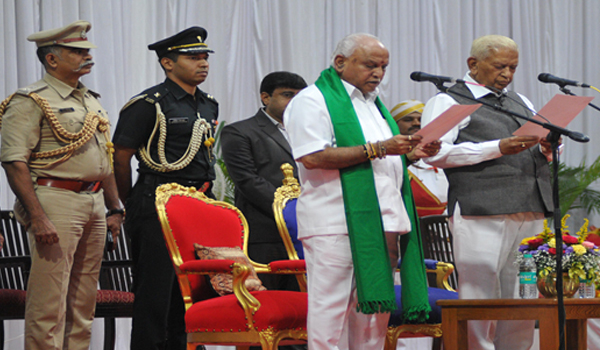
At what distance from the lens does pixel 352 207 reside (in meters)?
2.44

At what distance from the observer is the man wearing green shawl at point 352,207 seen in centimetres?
243

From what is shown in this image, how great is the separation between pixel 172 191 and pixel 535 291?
156cm

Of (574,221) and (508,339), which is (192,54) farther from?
(574,221)

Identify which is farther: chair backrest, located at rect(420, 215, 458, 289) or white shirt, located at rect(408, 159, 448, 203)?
white shirt, located at rect(408, 159, 448, 203)

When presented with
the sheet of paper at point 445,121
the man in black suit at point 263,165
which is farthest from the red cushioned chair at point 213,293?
the sheet of paper at point 445,121

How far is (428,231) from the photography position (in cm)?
405

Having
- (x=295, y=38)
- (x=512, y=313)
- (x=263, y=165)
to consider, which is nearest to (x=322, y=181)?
(x=512, y=313)

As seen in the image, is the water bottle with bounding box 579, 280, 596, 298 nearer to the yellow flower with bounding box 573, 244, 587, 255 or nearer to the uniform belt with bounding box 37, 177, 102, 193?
the yellow flower with bounding box 573, 244, 587, 255

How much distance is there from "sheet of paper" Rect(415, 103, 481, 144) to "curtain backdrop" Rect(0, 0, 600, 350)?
305 centimetres

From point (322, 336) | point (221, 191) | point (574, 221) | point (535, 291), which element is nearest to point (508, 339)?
point (535, 291)

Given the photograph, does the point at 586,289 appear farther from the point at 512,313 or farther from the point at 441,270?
the point at 441,270

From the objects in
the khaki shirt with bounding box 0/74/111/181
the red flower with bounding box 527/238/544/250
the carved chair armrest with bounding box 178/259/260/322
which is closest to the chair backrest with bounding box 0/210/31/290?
the khaki shirt with bounding box 0/74/111/181

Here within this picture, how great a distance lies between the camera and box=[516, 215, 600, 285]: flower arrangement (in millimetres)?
2609

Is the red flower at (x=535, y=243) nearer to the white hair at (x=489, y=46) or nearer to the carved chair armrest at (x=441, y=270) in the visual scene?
the carved chair armrest at (x=441, y=270)
